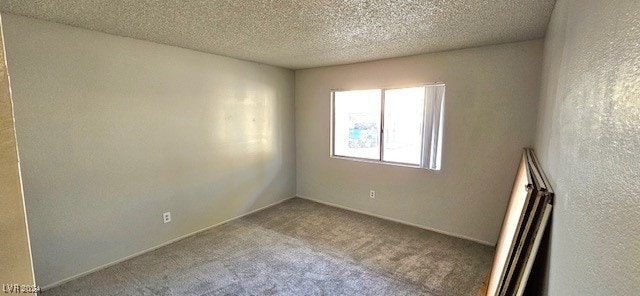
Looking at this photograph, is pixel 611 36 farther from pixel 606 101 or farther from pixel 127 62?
Answer: pixel 127 62

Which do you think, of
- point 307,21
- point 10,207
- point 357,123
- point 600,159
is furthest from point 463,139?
point 10,207

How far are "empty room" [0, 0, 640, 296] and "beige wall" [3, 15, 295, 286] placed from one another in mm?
16

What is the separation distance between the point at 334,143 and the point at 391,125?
0.97 metres

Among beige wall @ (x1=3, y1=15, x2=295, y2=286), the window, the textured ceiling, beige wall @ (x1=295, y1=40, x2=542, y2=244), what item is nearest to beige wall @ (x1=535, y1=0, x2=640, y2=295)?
the textured ceiling

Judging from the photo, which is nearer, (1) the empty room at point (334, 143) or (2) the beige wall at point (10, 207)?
(2) the beige wall at point (10, 207)

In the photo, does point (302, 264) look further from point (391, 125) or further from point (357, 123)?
point (357, 123)

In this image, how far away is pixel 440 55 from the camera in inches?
128

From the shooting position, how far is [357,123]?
4.23 m

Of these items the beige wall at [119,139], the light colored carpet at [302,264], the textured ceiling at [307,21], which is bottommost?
the light colored carpet at [302,264]

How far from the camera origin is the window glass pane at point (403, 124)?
11.7 ft

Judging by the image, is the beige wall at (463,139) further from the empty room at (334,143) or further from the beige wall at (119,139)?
the beige wall at (119,139)

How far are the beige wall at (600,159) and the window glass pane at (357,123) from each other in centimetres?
278

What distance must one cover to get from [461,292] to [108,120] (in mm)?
3478

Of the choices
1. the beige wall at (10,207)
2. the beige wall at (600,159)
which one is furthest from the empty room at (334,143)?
the beige wall at (10,207)
